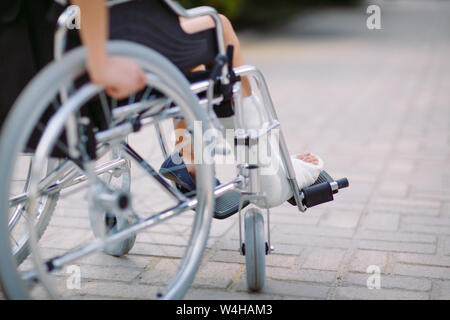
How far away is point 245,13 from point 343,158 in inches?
366

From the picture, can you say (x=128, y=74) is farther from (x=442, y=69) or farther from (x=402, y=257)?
(x=442, y=69)

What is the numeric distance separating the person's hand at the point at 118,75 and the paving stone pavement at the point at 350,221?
33.9 inches

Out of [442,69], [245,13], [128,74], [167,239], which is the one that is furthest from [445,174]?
[245,13]

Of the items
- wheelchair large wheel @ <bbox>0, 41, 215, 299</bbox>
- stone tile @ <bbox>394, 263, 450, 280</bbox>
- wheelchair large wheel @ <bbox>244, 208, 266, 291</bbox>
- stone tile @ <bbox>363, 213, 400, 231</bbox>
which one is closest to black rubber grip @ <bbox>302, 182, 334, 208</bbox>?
wheelchair large wheel @ <bbox>244, 208, 266, 291</bbox>

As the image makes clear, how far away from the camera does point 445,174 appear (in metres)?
3.56

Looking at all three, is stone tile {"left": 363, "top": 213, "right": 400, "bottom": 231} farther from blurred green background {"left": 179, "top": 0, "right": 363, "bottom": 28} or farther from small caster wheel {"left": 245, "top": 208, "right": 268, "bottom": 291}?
blurred green background {"left": 179, "top": 0, "right": 363, "bottom": 28}

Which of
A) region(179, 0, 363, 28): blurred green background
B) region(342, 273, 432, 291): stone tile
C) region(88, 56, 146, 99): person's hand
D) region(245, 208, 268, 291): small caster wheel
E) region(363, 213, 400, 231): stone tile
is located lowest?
region(179, 0, 363, 28): blurred green background

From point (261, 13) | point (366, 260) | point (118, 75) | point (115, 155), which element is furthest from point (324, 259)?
point (261, 13)

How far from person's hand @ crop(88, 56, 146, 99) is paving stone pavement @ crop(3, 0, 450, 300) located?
861mm

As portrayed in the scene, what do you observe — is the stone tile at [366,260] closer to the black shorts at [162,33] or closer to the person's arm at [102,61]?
the black shorts at [162,33]

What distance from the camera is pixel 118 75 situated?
150 centimetres

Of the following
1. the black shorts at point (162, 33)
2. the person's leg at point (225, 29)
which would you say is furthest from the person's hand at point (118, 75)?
the person's leg at point (225, 29)

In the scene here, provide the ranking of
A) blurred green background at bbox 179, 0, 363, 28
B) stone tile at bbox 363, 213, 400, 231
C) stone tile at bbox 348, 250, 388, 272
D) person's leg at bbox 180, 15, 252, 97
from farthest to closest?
blurred green background at bbox 179, 0, 363, 28
stone tile at bbox 363, 213, 400, 231
stone tile at bbox 348, 250, 388, 272
person's leg at bbox 180, 15, 252, 97

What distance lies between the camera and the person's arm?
4.82 feet
